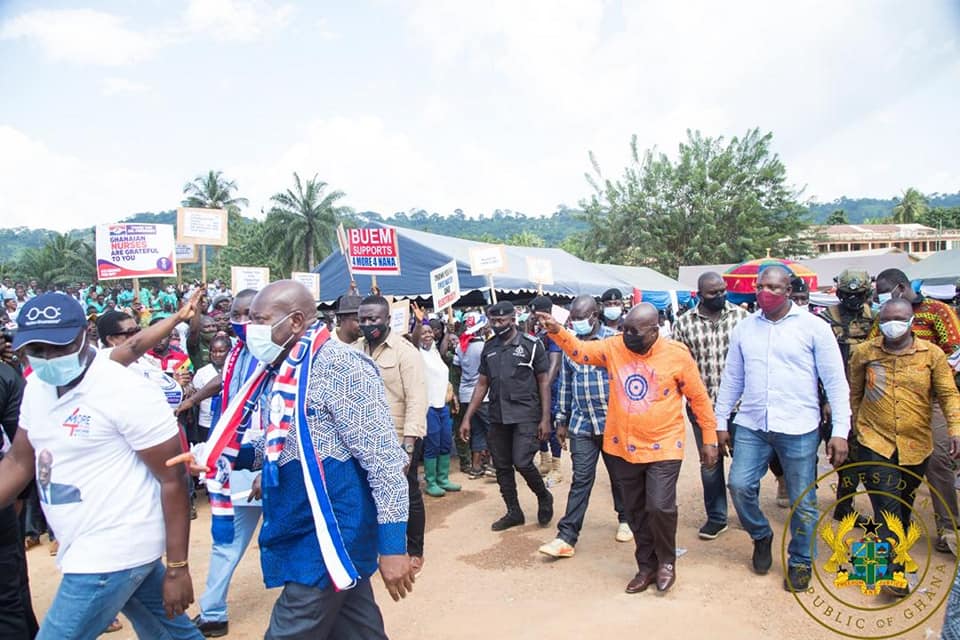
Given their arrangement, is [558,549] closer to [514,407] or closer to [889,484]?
[514,407]

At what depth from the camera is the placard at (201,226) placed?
8219 mm

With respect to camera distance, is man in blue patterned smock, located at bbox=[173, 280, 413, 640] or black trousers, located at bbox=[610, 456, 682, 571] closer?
A: man in blue patterned smock, located at bbox=[173, 280, 413, 640]

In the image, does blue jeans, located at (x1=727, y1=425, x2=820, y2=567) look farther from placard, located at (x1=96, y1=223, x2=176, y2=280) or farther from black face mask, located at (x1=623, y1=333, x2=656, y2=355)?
placard, located at (x1=96, y1=223, x2=176, y2=280)

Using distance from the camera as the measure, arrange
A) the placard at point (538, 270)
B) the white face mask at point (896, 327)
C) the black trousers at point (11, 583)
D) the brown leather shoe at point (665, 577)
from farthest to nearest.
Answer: the placard at point (538, 270) < the brown leather shoe at point (665, 577) < the white face mask at point (896, 327) < the black trousers at point (11, 583)

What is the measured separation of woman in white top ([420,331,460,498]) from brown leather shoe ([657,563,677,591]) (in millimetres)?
3254

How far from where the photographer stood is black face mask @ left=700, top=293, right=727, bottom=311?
5.65 metres

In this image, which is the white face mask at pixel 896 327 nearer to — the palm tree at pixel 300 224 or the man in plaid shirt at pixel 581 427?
the man in plaid shirt at pixel 581 427

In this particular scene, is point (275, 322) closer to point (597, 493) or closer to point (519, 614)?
point (519, 614)

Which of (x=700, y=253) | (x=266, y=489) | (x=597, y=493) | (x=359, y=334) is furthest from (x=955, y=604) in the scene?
(x=700, y=253)

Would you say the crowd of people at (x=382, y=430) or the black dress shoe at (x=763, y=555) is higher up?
the crowd of people at (x=382, y=430)

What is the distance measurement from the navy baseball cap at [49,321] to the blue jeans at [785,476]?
159 inches

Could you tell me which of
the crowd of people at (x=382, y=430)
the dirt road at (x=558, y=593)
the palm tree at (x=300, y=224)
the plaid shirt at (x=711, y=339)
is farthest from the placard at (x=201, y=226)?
the palm tree at (x=300, y=224)

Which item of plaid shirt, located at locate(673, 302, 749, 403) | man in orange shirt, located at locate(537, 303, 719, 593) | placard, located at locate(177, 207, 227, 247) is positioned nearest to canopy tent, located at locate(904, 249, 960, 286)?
plaid shirt, located at locate(673, 302, 749, 403)

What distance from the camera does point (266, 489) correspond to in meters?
2.36
